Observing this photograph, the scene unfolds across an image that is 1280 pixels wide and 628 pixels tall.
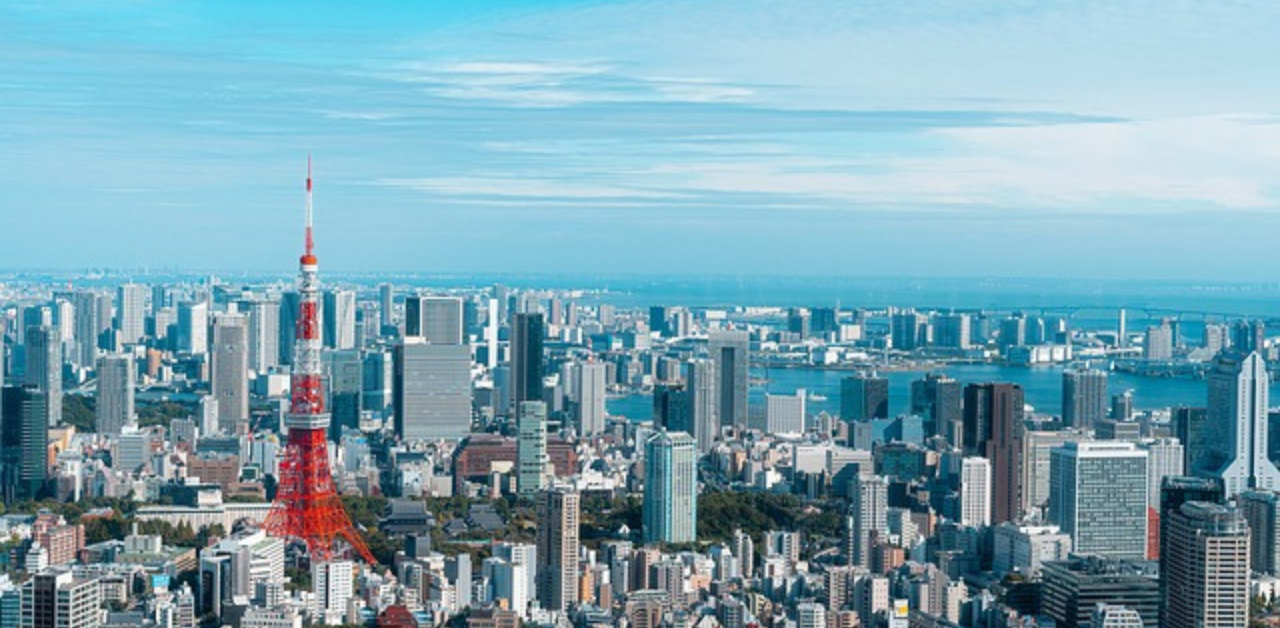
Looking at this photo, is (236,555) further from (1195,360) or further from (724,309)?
(724,309)

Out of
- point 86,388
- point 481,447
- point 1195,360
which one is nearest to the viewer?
point 481,447

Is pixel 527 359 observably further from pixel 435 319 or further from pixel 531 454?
pixel 531 454

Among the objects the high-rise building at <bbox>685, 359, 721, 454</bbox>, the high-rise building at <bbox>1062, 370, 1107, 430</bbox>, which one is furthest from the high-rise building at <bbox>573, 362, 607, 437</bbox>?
the high-rise building at <bbox>1062, 370, 1107, 430</bbox>

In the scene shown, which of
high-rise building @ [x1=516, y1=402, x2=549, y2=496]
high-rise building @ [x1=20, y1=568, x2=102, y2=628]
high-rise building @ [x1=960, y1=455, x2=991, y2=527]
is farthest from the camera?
high-rise building @ [x1=516, y1=402, x2=549, y2=496]

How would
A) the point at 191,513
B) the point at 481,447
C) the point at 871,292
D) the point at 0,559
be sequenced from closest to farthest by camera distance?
the point at 0,559
the point at 191,513
the point at 481,447
the point at 871,292

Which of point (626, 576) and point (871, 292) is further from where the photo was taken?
point (871, 292)

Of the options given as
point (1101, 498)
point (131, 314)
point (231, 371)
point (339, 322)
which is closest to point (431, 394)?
point (231, 371)

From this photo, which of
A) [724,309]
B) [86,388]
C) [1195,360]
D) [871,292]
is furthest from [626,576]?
[871,292]

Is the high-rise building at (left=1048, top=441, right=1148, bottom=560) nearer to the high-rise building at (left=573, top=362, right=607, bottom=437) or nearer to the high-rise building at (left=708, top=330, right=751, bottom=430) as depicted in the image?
the high-rise building at (left=573, top=362, right=607, bottom=437)
